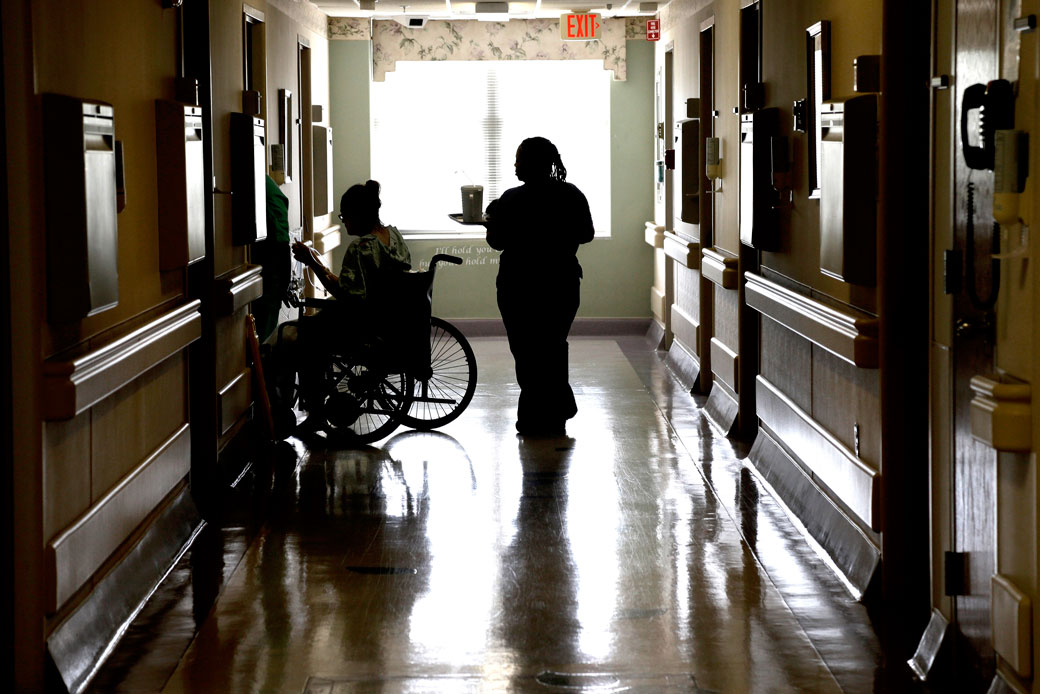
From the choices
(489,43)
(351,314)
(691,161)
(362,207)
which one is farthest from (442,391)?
(489,43)

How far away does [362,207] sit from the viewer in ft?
21.4

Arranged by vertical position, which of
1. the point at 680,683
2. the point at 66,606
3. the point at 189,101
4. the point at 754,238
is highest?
the point at 189,101

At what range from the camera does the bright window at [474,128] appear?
11234 mm

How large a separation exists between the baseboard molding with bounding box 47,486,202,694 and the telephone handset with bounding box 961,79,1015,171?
8.14 ft

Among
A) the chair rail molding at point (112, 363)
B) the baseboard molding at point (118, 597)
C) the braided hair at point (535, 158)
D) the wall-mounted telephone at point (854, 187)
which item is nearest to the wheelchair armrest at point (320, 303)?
the braided hair at point (535, 158)

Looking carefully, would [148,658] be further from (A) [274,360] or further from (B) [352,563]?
(A) [274,360]

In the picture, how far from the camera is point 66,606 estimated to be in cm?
345

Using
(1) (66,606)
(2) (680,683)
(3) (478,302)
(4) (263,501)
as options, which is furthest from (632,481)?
(3) (478,302)

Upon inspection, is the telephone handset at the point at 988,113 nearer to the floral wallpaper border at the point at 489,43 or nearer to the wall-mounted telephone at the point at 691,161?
the wall-mounted telephone at the point at 691,161

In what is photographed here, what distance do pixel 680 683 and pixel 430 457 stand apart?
3.09 m

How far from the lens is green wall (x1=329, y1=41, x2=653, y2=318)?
10922 mm

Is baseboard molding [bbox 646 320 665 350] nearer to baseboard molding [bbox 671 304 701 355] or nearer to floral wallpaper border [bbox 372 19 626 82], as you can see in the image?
baseboard molding [bbox 671 304 701 355]

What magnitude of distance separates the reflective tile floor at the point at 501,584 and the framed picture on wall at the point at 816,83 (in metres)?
1.36

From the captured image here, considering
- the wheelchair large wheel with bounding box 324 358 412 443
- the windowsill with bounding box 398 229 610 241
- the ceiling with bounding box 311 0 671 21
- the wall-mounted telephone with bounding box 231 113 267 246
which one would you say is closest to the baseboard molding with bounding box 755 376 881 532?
the wheelchair large wheel with bounding box 324 358 412 443
